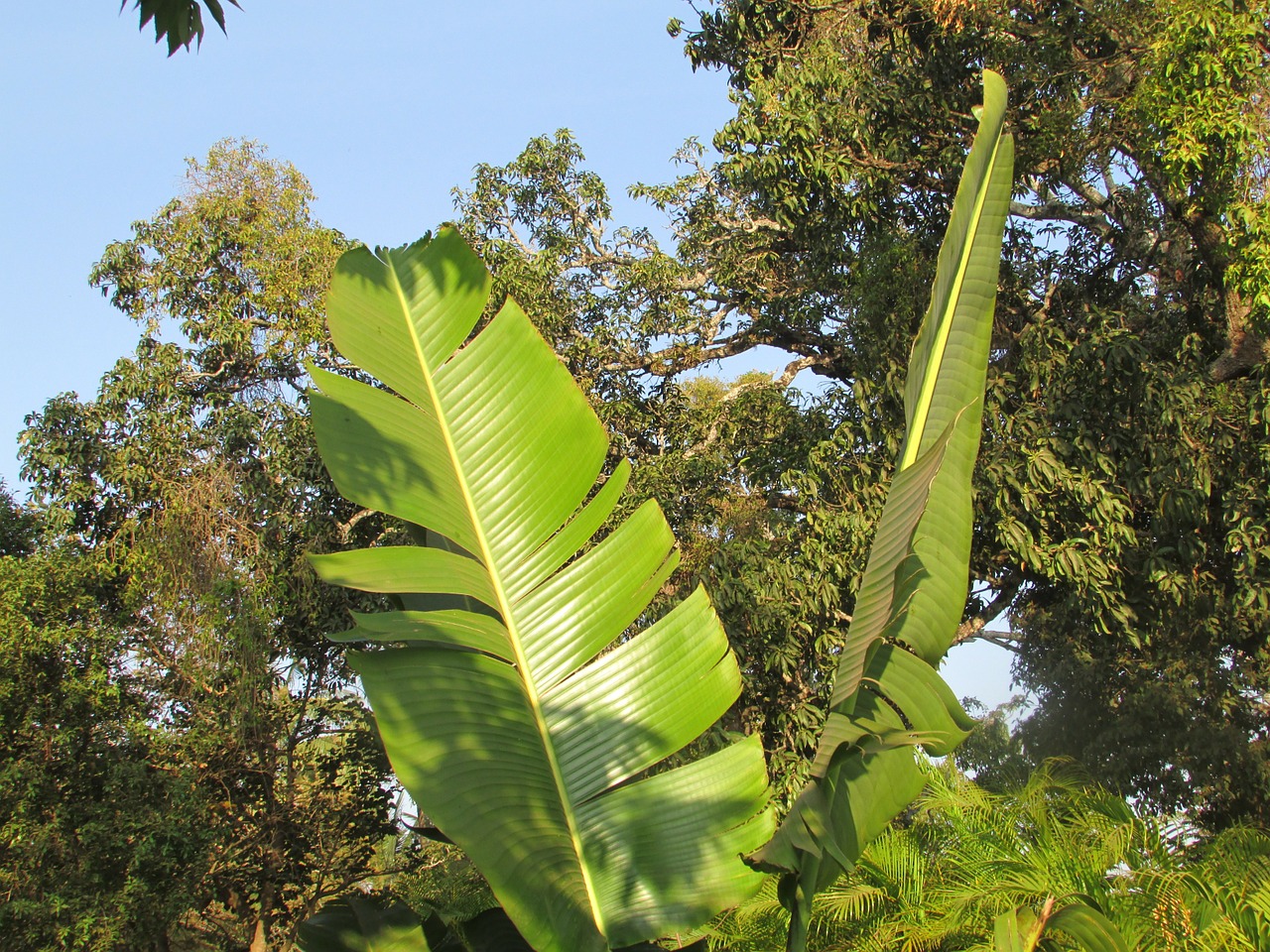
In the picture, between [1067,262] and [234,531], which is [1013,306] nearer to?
[1067,262]

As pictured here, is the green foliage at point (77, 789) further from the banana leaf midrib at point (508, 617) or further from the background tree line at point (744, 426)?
the banana leaf midrib at point (508, 617)

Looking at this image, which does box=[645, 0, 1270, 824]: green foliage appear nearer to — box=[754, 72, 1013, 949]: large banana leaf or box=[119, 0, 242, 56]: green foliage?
box=[754, 72, 1013, 949]: large banana leaf

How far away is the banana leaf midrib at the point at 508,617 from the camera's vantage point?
203cm

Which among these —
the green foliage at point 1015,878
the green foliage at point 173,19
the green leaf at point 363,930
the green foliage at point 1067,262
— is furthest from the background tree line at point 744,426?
the green foliage at point 173,19

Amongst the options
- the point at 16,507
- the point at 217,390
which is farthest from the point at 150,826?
the point at 16,507

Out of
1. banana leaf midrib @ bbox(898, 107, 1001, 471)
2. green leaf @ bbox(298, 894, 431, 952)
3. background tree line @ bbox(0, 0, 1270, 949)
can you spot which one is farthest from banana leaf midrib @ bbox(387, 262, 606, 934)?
background tree line @ bbox(0, 0, 1270, 949)

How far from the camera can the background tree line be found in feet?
22.0

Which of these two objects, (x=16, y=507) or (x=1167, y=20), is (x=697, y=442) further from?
(x=16, y=507)

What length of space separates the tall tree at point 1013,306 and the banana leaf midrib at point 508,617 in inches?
190

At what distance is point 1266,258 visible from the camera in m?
6.25

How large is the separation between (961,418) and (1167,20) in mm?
5507

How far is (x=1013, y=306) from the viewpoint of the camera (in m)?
8.34

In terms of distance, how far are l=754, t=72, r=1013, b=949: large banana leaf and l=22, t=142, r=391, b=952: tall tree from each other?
747cm

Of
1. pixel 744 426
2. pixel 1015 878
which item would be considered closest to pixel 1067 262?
pixel 744 426
